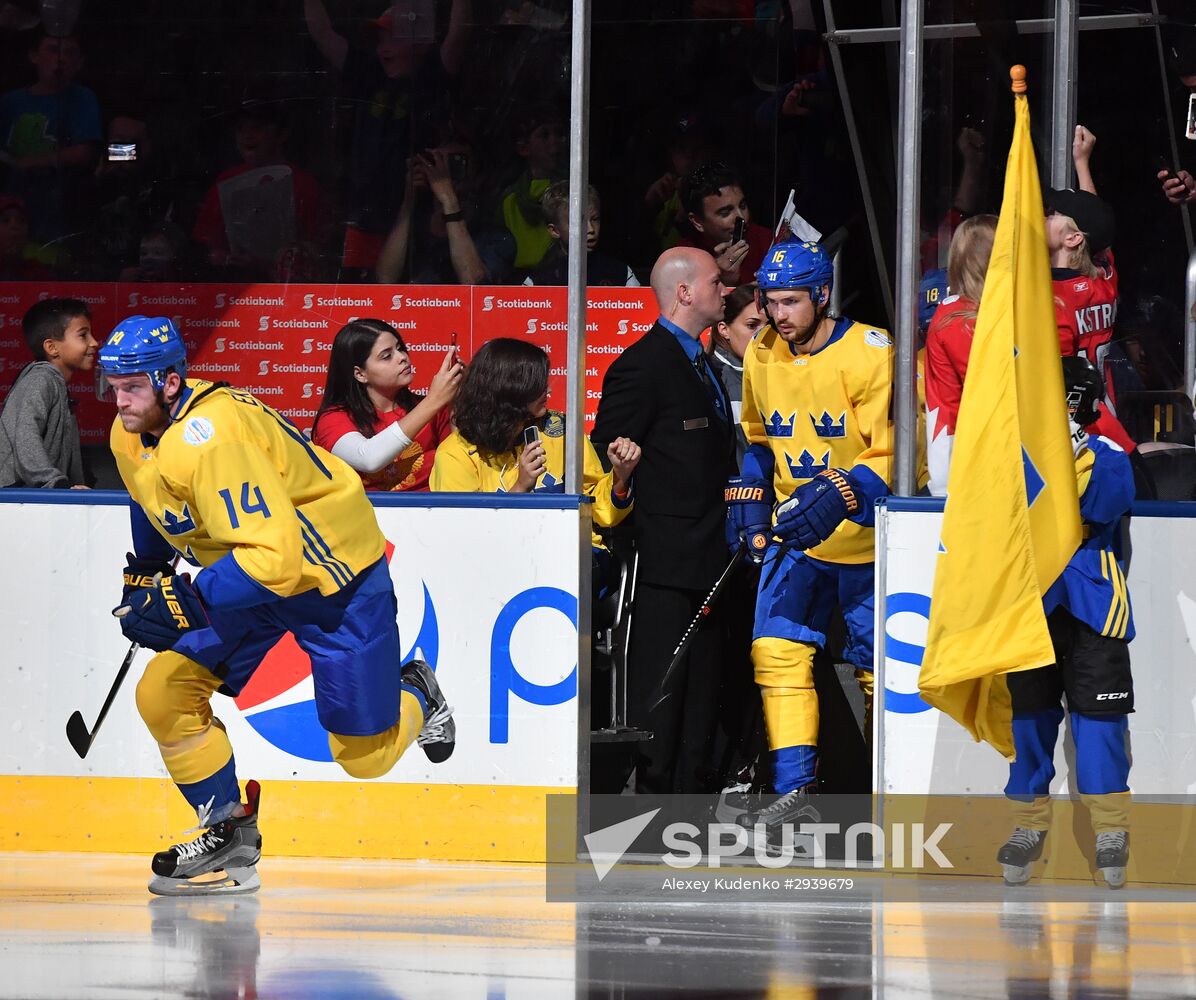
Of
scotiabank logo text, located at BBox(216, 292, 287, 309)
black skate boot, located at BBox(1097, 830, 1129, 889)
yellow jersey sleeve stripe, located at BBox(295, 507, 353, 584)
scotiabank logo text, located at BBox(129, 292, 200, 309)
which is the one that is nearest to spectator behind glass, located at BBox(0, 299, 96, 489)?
scotiabank logo text, located at BBox(129, 292, 200, 309)

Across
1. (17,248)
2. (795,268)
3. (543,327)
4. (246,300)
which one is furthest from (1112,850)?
(17,248)

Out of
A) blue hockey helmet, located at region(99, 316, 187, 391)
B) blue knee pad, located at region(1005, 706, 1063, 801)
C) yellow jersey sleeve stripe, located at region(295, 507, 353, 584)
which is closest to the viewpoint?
blue hockey helmet, located at region(99, 316, 187, 391)

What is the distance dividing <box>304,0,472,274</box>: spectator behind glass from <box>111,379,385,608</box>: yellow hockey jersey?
4.35ft

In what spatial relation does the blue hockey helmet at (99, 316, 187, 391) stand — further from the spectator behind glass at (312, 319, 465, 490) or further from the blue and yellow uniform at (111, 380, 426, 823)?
the spectator behind glass at (312, 319, 465, 490)

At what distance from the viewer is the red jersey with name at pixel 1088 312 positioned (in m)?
6.41

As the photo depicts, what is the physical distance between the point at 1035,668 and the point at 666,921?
133 centimetres

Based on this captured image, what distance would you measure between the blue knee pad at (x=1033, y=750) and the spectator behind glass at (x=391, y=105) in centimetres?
272

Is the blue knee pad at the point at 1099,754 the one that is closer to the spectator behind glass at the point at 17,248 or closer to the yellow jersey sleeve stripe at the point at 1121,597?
the yellow jersey sleeve stripe at the point at 1121,597

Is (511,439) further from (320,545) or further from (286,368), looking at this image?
(320,545)

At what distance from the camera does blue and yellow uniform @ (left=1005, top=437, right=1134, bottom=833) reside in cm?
604

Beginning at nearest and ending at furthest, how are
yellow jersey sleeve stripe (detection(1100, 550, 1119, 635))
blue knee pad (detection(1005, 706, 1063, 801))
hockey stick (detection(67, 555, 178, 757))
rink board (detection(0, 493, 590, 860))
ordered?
yellow jersey sleeve stripe (detection(1100, 550, 1119, 635)) < blue knee pad (detection(1005, 706, 1063, 801)) < rink board (detection(0, 493, 590, 860)) < hockey stick (detection(67, 555, 178, 757))

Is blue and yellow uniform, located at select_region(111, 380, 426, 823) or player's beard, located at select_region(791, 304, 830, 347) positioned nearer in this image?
blue and yellow uniform, located at select_region(111, 380, 426, 823)

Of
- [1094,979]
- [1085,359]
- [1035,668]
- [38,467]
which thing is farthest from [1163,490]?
[38,467]

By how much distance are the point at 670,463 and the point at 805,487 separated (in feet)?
2.09
